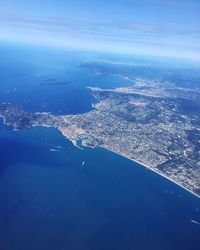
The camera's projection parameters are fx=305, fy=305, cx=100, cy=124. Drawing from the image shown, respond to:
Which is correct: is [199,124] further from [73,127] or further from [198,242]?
[198,242]

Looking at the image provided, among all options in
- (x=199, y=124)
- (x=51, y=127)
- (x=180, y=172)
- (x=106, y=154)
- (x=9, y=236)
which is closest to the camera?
(x=9, y=236)

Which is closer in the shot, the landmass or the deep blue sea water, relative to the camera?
the deep blue sea water

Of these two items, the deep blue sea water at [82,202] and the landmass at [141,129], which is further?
the landmass at [141,129]

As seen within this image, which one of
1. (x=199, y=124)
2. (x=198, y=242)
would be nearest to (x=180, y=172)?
(x=198, y=242)

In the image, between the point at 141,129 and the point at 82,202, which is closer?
the point at 82,202
